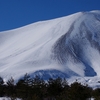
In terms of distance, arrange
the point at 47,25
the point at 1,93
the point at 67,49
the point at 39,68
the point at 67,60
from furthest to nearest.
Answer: the point at 47,25, the point at 67,49, the point at 67,60, the point at 39,68, the point at 1,93

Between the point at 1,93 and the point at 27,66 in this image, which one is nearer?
the point at 1,93

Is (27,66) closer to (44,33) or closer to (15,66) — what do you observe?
(15,66)

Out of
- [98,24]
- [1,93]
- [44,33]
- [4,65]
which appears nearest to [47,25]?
[44,33]

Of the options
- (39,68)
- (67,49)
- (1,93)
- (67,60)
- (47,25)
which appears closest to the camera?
(1,93)

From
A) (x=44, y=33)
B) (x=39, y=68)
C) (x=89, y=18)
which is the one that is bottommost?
(x=39, y=68)

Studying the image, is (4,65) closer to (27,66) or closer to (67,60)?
(27,66)

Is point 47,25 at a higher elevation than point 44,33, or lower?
higher

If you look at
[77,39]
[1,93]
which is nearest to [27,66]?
[77,39]
